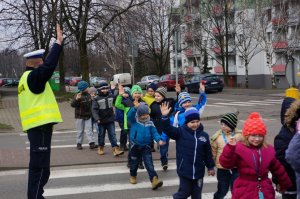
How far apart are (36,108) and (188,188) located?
1.99m

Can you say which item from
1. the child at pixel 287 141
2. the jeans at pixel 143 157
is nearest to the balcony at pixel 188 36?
the jeans at pixel 143 157

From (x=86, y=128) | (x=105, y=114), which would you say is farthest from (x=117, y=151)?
(x=86, y=128)

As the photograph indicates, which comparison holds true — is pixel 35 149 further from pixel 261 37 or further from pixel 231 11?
pixel 231 11

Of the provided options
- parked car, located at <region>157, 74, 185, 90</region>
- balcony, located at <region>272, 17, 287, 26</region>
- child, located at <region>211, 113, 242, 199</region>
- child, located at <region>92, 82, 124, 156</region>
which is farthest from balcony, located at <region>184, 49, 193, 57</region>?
child, located at <region>211, 113, 242, 199</region>

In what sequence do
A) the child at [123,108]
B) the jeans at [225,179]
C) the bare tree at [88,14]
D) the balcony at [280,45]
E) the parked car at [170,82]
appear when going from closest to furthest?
the jeans at [225,179] → the child at [123,108] → the bare tree at [88,14] → the parked car at [170,82] → the balcony at [280,45]

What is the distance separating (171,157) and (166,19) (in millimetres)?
48616

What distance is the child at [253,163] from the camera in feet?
13.7

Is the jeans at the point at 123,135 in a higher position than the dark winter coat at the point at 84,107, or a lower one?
lower

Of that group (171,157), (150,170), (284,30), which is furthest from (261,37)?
(150,170)

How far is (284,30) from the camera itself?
42.8 meters

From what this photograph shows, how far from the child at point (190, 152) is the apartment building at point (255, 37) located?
3227cm

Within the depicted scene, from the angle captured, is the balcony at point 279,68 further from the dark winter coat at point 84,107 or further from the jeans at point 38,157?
the jeans at point 38,157

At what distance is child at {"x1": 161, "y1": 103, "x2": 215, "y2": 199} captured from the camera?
5.21 metres

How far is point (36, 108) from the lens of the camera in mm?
5027
